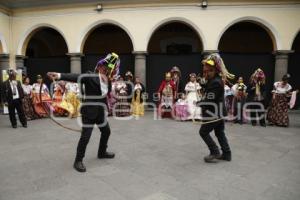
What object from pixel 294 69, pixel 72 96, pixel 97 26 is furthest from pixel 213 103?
pixel 294 69

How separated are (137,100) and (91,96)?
587 cm

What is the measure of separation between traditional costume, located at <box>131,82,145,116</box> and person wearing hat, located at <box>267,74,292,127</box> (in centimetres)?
451

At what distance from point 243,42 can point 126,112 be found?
7.73m

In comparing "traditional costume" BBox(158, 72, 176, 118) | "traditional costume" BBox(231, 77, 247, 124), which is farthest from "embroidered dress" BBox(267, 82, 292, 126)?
"traditional costume" BBox(158, 72, 176, 118)

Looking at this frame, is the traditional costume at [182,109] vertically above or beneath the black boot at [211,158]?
above

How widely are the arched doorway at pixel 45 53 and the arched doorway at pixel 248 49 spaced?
747cm

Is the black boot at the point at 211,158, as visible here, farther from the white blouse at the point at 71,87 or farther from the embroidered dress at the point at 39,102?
the embroidered dress at the point at 39,102

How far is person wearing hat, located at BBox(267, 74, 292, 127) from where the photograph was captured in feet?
26.4

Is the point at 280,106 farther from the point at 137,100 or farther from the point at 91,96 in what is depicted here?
the point at 91,96

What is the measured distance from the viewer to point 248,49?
13.8 meters

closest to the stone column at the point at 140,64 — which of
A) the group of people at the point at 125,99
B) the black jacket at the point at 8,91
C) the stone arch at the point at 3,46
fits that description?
the group of people at the point at 125,99

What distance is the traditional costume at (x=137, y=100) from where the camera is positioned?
10.1 metres

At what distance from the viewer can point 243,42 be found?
13797mm

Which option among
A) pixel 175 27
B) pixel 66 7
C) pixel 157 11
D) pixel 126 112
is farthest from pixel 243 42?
pixel 66 7
